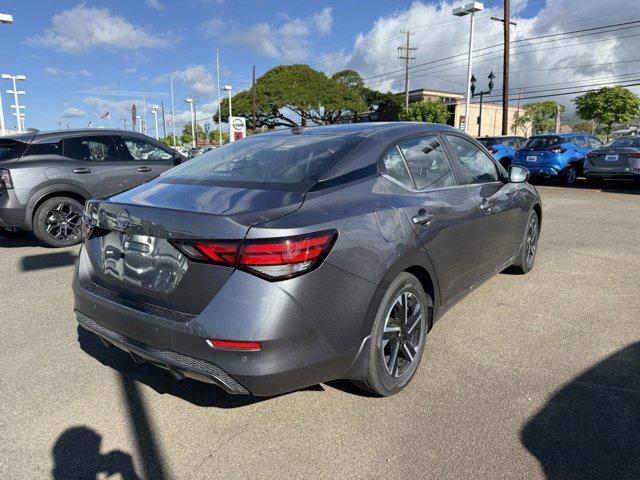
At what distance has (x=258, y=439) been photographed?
8.22 ft

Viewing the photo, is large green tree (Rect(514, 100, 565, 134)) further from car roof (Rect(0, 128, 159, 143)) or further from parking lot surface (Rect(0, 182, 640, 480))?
parking lot surface (Rect(0, 182, 640, 480))

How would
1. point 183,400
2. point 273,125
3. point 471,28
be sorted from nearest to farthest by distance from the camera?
point 183,400 → point 471,28 → point 273,125

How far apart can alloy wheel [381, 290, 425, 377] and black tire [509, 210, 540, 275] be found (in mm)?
2316

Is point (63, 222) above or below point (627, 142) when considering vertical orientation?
below

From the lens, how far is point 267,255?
210 centimetres

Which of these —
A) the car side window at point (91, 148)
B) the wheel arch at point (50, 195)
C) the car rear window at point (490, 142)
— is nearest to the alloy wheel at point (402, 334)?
the wheel arch at point (50, 195)

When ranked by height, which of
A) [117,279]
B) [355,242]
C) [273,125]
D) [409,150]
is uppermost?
[273,125]

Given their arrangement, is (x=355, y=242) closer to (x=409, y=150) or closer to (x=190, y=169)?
(x=409, y=150)

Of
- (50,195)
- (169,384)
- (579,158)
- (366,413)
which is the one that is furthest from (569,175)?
(169,384)

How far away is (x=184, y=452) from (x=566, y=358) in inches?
101

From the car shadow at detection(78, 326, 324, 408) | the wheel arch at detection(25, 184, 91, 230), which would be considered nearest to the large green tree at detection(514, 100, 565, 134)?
the wheel arch at detection(25, 184, 91, 230)

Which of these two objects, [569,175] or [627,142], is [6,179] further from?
[569,175]

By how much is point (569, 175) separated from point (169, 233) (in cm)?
1453

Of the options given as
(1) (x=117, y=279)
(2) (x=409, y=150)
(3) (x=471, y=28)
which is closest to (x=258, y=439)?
(1) (x=117, y=279)
